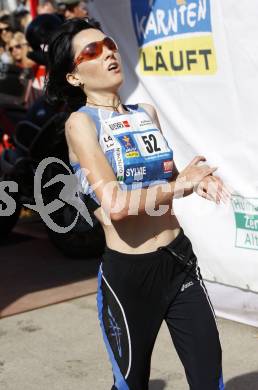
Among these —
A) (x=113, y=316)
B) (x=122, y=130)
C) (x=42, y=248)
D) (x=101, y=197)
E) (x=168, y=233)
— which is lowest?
(x=42, y=248)

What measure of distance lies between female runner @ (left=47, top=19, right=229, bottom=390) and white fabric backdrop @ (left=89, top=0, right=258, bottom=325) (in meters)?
1.49

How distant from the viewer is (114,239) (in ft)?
9.39

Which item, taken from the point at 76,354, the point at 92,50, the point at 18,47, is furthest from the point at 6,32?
the point at 92,50

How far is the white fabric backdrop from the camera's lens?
4.26 m

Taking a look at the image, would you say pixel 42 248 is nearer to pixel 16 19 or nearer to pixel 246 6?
pixel 246 6

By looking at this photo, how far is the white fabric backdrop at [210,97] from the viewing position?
4.26 metres

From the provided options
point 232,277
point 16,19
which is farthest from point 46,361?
point 16,19

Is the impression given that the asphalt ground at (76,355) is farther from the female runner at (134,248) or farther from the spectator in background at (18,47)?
the spectator in background at (18,47)

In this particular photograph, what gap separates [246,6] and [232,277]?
1580mm

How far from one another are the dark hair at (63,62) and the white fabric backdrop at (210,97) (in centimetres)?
140

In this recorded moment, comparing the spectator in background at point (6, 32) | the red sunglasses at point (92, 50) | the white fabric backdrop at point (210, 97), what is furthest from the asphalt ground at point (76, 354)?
the spectator in background at point (6, 32)

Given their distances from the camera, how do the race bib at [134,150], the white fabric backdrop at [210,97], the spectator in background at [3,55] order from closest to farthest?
1. the race bib at [134,150]
2. the white fabric backdrop at [210,97]
3. the spectator in background at [3,55]

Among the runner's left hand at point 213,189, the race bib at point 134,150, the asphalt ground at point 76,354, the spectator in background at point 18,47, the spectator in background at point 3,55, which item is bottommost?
the asphalt ground at point 76,354

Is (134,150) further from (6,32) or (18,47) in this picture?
(6,32)
